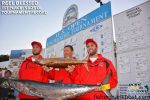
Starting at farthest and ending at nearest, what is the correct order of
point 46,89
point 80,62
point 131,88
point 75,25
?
1. point 75,25
2. point 131,88
3. point 80,62
4. point 46,89

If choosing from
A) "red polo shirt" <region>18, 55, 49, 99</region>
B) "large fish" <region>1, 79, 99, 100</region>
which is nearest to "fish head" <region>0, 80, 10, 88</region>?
"large fish" <region>1, 79, 99, 100</region>

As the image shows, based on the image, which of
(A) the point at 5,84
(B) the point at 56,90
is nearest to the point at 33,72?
(A) the point at 5,84

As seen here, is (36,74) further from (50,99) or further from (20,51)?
(20,51)

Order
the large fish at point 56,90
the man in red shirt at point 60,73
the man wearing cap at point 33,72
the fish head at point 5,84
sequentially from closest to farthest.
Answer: the large fish at point 56,90 < the fish head at point 5,84 < the man wearing cap at point 33,72 < the man in red shirt at point 60,73

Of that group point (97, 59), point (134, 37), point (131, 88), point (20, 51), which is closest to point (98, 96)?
point (97, 59)

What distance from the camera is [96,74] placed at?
4605 millimetres

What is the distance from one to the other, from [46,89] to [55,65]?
2.59ft

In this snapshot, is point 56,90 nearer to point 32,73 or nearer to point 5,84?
point 5,84

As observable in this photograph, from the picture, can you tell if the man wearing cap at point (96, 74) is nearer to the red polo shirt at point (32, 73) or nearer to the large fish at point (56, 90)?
the large fish at point (56, 90)

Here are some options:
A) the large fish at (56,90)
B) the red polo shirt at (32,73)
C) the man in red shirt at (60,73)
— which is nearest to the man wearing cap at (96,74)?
the large fish at (56,90)

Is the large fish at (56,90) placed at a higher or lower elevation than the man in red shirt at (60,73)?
lower

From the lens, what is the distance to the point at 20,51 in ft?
57.5

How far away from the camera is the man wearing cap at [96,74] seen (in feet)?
14.6

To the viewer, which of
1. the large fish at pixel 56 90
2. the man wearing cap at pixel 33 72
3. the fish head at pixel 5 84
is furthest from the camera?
the man wearing cap at pixel 33 72
